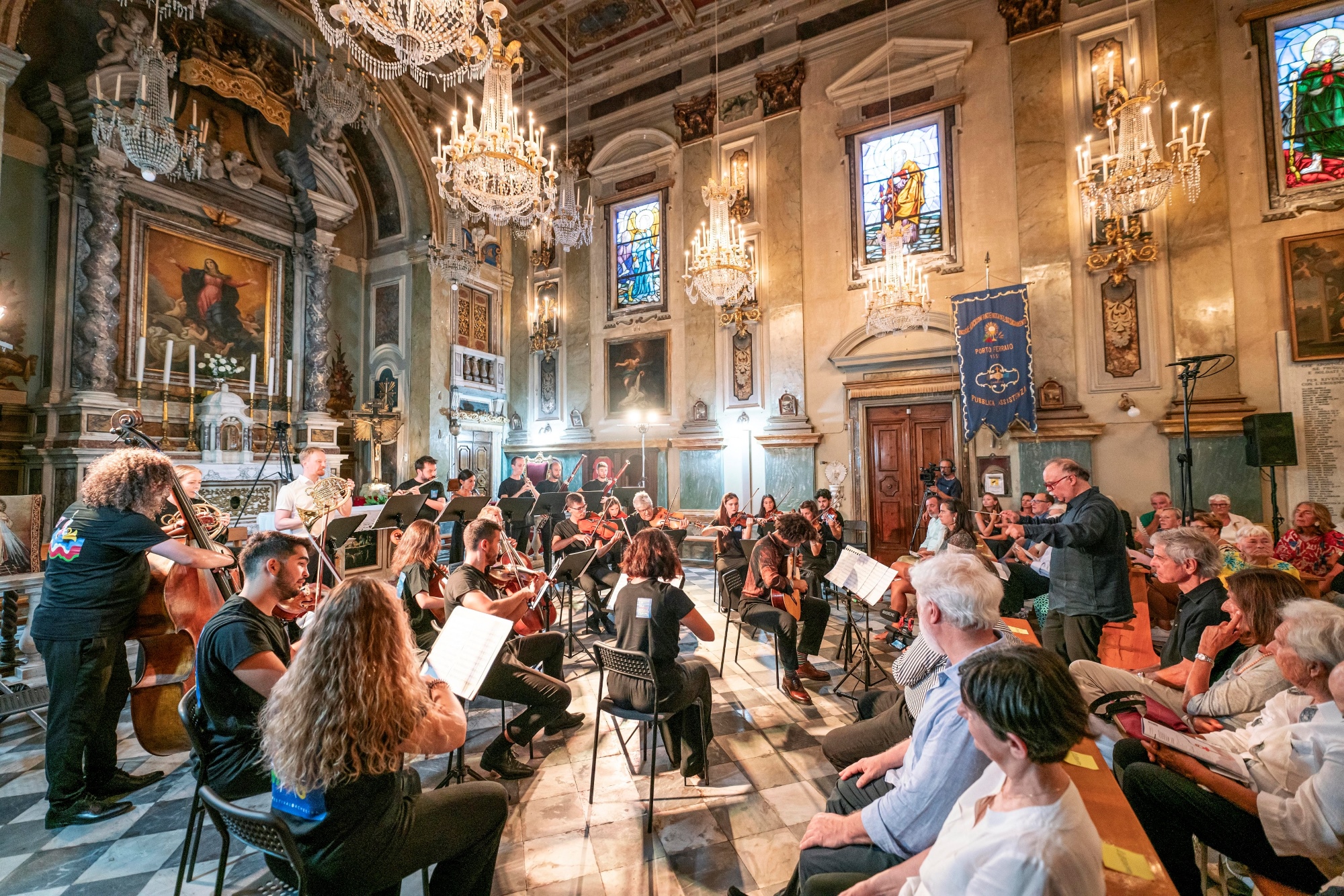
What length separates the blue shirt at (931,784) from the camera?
1.61 meters

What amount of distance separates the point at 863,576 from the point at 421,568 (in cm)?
311

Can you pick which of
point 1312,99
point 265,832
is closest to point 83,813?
point 265,832

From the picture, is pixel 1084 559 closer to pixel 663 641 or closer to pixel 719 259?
pixel 663 641

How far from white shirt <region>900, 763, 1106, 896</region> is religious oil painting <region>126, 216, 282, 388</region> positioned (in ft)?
35.7

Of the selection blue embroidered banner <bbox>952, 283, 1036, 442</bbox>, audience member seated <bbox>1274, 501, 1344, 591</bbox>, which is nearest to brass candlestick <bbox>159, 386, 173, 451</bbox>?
blue embroidered banner <bbox>952, 283, 1036, 442</bbox>

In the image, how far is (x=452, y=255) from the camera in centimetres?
1101

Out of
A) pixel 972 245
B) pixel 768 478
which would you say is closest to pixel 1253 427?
pixel 972 245

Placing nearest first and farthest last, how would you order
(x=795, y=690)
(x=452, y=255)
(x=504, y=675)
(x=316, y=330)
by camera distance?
(x=504, y=675) → (x=795, y=690) → (x=316, y=330) → (x=452, y=255)

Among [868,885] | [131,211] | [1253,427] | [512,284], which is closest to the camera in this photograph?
[868,885]

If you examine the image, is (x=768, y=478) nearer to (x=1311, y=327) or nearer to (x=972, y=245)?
(x=972, y=245)

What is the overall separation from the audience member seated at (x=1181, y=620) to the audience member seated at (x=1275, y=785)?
22.2 inches

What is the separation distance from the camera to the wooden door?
29.6 feet

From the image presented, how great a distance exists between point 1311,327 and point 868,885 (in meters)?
9.76

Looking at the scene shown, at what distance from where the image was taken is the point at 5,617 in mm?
3848
